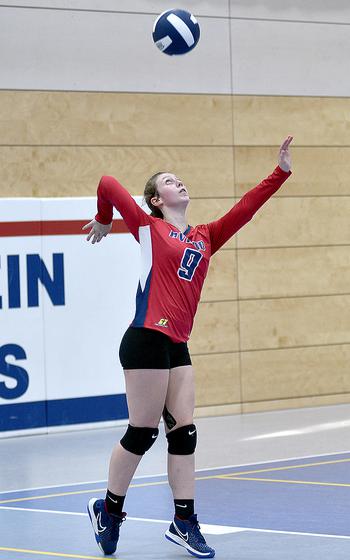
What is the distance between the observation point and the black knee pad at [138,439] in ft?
19.1

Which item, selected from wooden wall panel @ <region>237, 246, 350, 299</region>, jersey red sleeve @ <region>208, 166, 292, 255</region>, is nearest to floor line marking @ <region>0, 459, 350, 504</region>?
jersey red sleeve @ <region>208, 166, 292, 255</region>

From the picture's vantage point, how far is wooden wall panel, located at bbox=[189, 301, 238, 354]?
12367 millimetres

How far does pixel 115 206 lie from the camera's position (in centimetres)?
597

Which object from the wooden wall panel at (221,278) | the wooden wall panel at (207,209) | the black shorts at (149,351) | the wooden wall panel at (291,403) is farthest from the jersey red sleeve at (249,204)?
the wooden wall panel at (291,403)

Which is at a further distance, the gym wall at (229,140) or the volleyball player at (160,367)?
the gym wall at (229,140)

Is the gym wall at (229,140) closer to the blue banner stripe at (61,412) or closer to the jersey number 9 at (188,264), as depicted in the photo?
the blue banner stripe at (61,412)

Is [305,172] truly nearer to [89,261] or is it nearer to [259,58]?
[259,58]

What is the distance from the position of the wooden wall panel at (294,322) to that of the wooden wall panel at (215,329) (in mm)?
120

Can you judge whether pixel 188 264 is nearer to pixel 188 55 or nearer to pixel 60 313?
pixel 60 313

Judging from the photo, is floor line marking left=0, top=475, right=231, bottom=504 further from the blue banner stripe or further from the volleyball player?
the blue banner stripe

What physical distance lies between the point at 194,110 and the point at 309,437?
3775 mm

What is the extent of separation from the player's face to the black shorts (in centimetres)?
68

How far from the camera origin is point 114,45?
12.0 metres

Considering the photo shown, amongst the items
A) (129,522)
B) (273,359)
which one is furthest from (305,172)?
(129,522)
